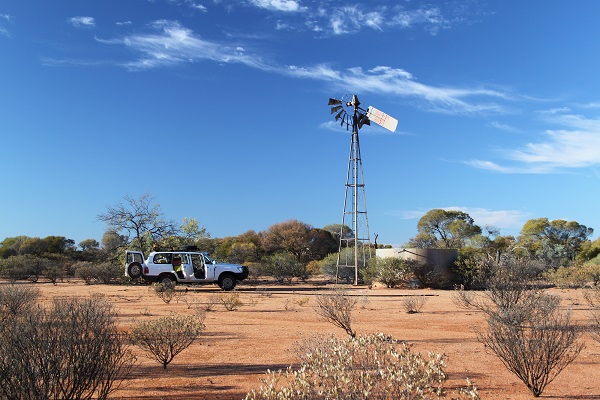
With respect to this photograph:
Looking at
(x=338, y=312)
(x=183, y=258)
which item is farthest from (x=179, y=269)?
(x=338, y=312)

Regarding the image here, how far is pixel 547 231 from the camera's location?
69.5m

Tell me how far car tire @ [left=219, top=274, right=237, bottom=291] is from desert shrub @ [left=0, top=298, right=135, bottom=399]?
71.0 ft

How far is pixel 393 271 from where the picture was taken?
35156 millimetres

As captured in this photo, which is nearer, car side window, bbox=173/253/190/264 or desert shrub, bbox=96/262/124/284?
car side window, bbox=173/253/190/264

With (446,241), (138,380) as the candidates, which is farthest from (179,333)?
(446,241)

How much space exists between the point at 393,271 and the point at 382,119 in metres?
11.5

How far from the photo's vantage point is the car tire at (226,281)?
1105 inches

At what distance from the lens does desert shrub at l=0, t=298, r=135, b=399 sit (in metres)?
5.18

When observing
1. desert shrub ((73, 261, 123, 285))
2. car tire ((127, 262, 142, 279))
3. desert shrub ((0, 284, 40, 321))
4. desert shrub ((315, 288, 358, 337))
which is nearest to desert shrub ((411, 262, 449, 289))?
car tire ((127, 262, 142, 279))

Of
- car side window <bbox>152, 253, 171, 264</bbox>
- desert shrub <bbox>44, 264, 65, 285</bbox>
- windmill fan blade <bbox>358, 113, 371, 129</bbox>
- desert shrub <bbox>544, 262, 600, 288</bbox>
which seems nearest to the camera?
car side window <bbox>152, 253, 171, 264</bbox>

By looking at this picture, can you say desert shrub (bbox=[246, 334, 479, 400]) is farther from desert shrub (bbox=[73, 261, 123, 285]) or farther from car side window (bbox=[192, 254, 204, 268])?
desert shrub (bbox=[73, 261, 123, 285])

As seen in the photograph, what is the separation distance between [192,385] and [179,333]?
1.59m

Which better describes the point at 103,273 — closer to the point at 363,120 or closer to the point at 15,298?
the point at 363,120

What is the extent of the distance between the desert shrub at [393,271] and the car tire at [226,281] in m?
11.6
